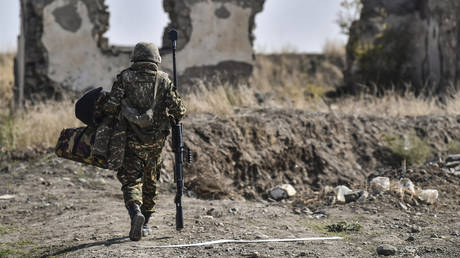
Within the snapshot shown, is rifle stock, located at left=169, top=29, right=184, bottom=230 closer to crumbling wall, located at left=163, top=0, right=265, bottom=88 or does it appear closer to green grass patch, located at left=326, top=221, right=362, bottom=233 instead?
green grass patch, located at left=326, top=221, right=362, bottom=233

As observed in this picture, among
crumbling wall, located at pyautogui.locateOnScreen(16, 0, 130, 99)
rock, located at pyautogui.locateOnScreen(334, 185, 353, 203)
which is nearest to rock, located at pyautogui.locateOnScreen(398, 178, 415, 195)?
rock, located at pyautogui.locateOnScreen(334, 185, 353, 203)

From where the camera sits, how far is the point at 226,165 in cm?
888

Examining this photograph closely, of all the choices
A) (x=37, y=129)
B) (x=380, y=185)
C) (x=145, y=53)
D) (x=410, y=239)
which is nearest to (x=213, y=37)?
(x=37, y=129)

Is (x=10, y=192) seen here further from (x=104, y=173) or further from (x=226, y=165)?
(x=226, y=165)

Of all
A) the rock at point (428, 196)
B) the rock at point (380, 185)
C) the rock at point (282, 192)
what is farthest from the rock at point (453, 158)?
the rock at point (282, 192)

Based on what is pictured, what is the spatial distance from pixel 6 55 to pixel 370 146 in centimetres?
1352

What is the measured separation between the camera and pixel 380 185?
7.73 m

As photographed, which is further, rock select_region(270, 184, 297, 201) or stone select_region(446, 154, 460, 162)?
stone select_region(446, 154, 460, 162)

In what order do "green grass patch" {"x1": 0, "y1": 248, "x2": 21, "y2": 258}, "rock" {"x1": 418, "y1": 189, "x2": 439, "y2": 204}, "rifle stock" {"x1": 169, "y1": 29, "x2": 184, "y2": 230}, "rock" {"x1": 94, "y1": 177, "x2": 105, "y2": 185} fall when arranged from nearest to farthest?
"green grass patch" {"x1": 0, "y1": 248, "x2": 21, "y2": 258}
"rifle stock" {"x1": 169, "y1": 29, "x2": 184, "y2": 230}
"rock" {"x1": 418, "y1": 189, "x2": 439, "y2": 204}
"rock" {"x1": 94, "y1": 177, "x2": 105, "y2": 185}

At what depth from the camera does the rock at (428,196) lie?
724 centimetres

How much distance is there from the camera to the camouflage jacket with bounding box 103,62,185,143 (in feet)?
16.5

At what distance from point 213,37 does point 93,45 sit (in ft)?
8.23

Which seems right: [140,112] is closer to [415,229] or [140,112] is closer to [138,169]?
[138,169]

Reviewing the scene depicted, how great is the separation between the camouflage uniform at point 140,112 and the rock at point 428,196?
3.47m
